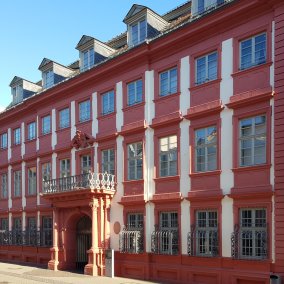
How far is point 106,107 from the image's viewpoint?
2289 centimetres

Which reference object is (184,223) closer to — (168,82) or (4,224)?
(168,82)

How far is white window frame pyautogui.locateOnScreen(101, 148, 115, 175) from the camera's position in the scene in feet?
72.9

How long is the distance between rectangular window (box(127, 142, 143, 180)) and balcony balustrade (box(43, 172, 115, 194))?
3.58ft

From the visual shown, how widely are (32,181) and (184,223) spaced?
1291cm

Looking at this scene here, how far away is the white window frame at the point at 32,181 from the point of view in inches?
1108

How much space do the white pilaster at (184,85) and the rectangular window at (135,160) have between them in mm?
2913

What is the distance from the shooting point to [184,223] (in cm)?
1856

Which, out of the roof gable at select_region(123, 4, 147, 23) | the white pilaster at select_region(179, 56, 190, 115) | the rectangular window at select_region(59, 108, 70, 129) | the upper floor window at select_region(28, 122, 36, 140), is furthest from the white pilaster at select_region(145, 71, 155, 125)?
the upper floor window at select_region(28, 122, 36, 140)

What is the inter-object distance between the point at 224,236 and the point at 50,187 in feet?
33.6

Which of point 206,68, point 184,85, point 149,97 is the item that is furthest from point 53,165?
point 206,68

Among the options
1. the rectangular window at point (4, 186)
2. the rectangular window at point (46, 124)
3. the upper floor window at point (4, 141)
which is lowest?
the rectangular window at point (4, 186)

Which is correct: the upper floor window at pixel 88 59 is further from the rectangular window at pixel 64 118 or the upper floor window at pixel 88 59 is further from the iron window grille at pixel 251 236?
the iron window grille at pixel 251 236

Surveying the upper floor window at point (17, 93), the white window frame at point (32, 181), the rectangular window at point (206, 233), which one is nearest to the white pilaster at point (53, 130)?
the white window frame at point (32, 181)

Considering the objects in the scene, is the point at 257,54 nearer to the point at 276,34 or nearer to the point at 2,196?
the point at 276,34
